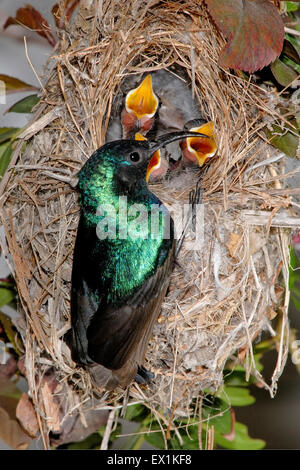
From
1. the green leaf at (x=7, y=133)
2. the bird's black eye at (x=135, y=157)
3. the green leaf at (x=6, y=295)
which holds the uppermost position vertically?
the green leaf at (x=7, y=133)

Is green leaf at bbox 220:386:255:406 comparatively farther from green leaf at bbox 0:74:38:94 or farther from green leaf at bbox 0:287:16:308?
green leaf at bbox 0:74:38:94

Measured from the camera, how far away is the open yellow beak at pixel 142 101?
2287 mm

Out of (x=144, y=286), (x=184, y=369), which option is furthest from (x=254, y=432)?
(x=144, y=286)

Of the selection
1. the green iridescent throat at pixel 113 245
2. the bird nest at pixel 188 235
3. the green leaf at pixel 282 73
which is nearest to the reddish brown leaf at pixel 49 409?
the bird nest at pixel 188 235

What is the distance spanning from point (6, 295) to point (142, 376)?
0.56m

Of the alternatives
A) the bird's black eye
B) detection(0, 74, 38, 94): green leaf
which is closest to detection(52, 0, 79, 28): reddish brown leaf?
detection(0, 74, 38, 94): green leaf

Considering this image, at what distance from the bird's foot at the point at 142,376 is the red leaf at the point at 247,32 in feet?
3.27

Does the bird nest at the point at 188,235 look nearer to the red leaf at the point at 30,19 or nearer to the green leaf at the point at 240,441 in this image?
the red leaf at the point at 30,19

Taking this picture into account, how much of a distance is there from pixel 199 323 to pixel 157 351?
0.17 m

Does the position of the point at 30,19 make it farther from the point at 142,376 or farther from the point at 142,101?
the point at 142,376

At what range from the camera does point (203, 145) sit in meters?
2.28

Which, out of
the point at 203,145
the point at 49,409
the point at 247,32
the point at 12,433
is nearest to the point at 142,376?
the point at 49,409

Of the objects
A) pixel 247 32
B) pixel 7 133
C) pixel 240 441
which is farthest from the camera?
pixel 240 441

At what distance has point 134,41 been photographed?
204cm
